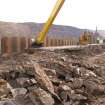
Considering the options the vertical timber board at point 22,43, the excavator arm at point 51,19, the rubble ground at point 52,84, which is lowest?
the rubble ground at point 52,84

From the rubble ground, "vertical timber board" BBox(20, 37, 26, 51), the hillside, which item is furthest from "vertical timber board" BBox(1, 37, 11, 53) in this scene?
the hillside

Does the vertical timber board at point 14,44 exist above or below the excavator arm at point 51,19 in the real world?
below

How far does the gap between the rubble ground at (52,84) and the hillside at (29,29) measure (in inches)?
2346

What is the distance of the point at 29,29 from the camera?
294ft

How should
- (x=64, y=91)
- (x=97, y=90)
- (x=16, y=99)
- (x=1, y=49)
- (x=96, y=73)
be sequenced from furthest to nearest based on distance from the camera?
1. (x=1, y=49)
2. (x=96, y=73)
3. (x=97, y=90)
4. (x=64, y=91)
5. (x=16, y=99)

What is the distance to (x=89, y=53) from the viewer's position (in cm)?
1972

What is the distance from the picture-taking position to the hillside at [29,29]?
78.9 metres

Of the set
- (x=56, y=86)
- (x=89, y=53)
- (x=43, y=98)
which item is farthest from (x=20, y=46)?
(x=43, y=98)

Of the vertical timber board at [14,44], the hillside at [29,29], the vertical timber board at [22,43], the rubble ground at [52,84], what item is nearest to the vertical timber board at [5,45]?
the vertical timber board at [14,44]

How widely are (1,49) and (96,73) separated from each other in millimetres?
6011

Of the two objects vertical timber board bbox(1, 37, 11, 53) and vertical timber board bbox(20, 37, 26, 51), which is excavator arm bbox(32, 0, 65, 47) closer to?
vertical timber board bbox(20, 37, 26, 51)

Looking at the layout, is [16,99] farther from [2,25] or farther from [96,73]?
[2,25]

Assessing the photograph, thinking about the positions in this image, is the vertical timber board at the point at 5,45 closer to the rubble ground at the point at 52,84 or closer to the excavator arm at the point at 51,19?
the excavator arm at the point at 51,19

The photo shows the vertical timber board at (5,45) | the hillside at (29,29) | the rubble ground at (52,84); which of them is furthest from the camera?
the hillside at (29,29)
